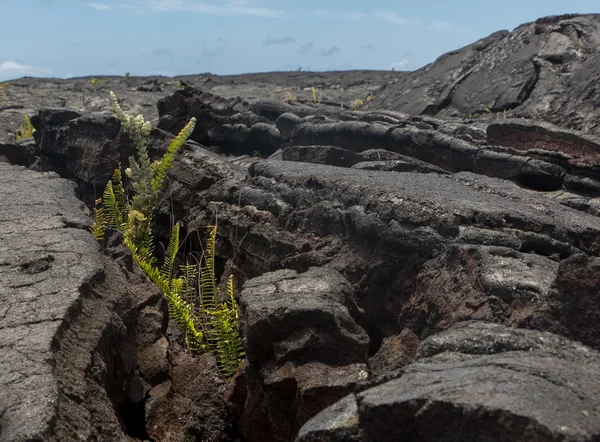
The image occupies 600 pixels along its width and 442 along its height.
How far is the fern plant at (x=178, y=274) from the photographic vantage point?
4754 mm

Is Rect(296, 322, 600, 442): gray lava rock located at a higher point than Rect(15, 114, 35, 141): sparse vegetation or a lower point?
higher

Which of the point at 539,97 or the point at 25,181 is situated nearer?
the point at 25,181

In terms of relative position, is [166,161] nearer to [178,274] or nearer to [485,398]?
[178,274]

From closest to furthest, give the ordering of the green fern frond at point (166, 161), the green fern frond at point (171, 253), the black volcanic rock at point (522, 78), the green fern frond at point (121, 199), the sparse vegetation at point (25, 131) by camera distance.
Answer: the green fern frond at point (171, 253) → the green fern frond at point (166, 161) → the green fern frond at point (121, 199) → the black volcanic rock at point (522, 78) → the sparse vegetation at point (25, 131)

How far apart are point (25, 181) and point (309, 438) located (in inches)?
205

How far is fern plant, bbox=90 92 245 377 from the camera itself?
4.75 meters

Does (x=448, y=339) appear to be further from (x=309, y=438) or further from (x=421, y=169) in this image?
(x=421, y=169)

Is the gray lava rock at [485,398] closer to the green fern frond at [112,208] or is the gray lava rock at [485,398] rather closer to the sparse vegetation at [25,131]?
the green fern frond at [112,208]

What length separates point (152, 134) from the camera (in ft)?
29.7

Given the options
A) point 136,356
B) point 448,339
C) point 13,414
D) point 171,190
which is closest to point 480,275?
point 448,339

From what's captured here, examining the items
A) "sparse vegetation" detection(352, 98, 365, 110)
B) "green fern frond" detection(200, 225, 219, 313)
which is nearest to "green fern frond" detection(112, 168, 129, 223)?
"green fern frond" detection(200, 225, 219, 313)

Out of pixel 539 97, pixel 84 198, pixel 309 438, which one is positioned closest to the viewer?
pixel 309 438

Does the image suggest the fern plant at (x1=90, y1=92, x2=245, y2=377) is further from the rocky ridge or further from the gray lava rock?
the gray lava rock

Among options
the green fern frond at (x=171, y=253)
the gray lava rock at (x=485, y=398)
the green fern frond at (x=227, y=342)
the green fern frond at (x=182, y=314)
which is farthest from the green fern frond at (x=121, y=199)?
the gray lava rock at (x=485, y=398)
